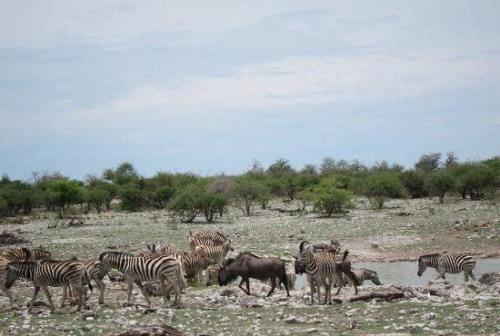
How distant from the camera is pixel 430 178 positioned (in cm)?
4997

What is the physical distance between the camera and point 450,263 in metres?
21.1

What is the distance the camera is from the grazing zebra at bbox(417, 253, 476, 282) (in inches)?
821

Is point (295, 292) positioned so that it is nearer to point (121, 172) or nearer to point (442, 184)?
point (442, 184)

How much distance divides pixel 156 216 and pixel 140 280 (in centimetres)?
2945

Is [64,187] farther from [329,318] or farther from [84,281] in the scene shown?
[329,318]

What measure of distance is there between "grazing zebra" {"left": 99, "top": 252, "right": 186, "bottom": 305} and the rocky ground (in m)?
0.46

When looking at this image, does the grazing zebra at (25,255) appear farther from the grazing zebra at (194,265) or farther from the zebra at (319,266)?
the zebra at (319,266)

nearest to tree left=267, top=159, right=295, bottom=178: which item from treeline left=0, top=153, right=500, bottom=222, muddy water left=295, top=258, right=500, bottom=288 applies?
treeline left=0, top=153, right=500, bottom=222

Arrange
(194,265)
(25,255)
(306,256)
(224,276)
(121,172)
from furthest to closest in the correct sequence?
(121,172), (25,255), (194,265), (224,276), (306,256)

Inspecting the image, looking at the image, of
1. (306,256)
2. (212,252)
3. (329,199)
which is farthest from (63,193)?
(306,256)

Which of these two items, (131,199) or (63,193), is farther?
(131,199)

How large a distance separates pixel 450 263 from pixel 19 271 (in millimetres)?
11902

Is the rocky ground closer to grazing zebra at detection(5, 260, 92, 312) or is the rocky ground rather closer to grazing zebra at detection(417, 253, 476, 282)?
grazing zebra at detection(5, 260, 92, 312)

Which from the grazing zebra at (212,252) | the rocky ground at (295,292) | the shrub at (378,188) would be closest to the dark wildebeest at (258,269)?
the rocky ground at (295,292)
